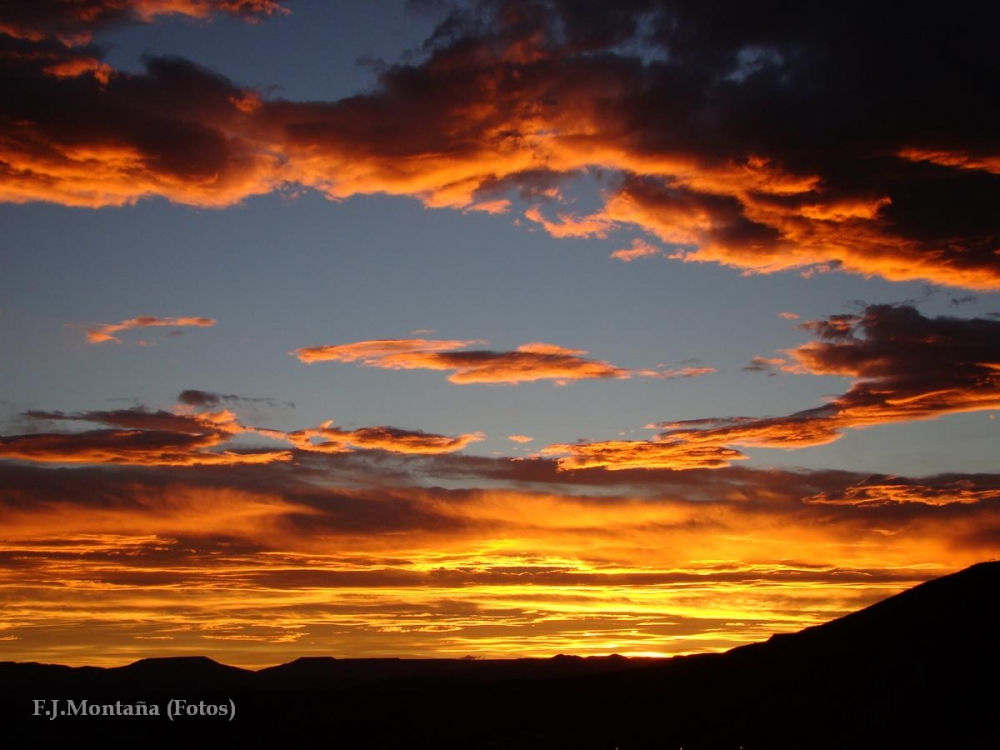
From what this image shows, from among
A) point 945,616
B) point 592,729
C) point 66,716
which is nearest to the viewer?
point 945,616

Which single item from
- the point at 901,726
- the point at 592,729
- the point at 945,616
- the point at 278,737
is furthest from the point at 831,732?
the point at 278,737

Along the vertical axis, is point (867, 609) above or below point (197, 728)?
above

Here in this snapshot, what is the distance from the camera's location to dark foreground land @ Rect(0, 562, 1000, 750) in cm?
8675

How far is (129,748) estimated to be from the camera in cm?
13000

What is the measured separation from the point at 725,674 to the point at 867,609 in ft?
57.7

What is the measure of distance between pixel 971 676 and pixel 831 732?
13.6m

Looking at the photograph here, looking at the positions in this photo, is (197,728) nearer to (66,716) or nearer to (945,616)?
(66,716)

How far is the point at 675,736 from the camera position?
100m

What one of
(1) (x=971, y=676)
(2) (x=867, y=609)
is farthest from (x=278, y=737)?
(1) (x=971, y=676)

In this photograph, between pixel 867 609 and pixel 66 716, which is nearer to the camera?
pixel 867 609

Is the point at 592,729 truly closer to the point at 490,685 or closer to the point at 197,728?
the point at 490,685

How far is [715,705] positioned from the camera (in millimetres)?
105188

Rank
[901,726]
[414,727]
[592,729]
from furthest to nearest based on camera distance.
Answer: [414,727] < [592,729] < [901,726]

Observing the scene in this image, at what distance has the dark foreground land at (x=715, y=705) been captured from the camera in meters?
86.8
